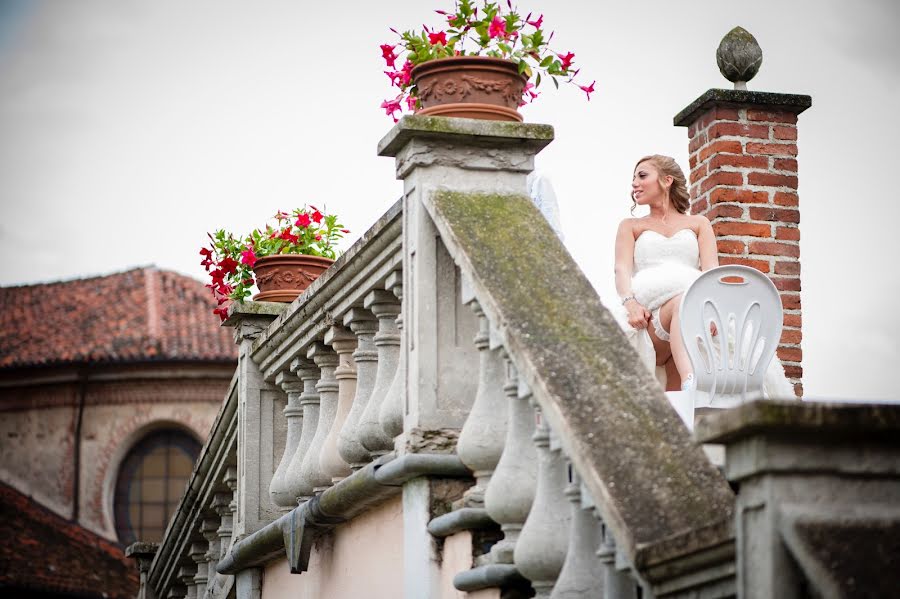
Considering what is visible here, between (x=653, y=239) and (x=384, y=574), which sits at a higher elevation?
(x=653, y=239)

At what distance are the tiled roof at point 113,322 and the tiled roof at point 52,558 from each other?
292 cm

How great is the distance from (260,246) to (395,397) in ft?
8.82

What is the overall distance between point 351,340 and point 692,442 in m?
2.60

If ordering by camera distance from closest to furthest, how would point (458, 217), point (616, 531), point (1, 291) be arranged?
point (616, 531) < point (458, 217) < point (1, 291)

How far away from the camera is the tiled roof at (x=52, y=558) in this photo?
26.9m

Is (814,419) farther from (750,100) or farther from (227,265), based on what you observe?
(750,100)

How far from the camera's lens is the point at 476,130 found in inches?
193

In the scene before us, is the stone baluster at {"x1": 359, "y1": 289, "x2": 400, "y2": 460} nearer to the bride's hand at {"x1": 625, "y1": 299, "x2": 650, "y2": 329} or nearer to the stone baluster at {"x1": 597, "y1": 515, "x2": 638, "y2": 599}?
the bride's hand at {"x1": 625, "y1": 299, "x2": 650, "y2": 329}

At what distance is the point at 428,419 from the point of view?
4.91 m

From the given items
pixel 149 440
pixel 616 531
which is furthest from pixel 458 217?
pixel 149 440

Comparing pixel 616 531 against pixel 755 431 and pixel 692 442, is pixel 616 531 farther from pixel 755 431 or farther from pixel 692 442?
pixel 755 431

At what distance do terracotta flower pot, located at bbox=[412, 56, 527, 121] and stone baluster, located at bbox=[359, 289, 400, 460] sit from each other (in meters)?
0.75

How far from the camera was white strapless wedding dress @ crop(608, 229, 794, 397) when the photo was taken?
6.46 metres

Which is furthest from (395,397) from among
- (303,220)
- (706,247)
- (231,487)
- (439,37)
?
(231,487)
